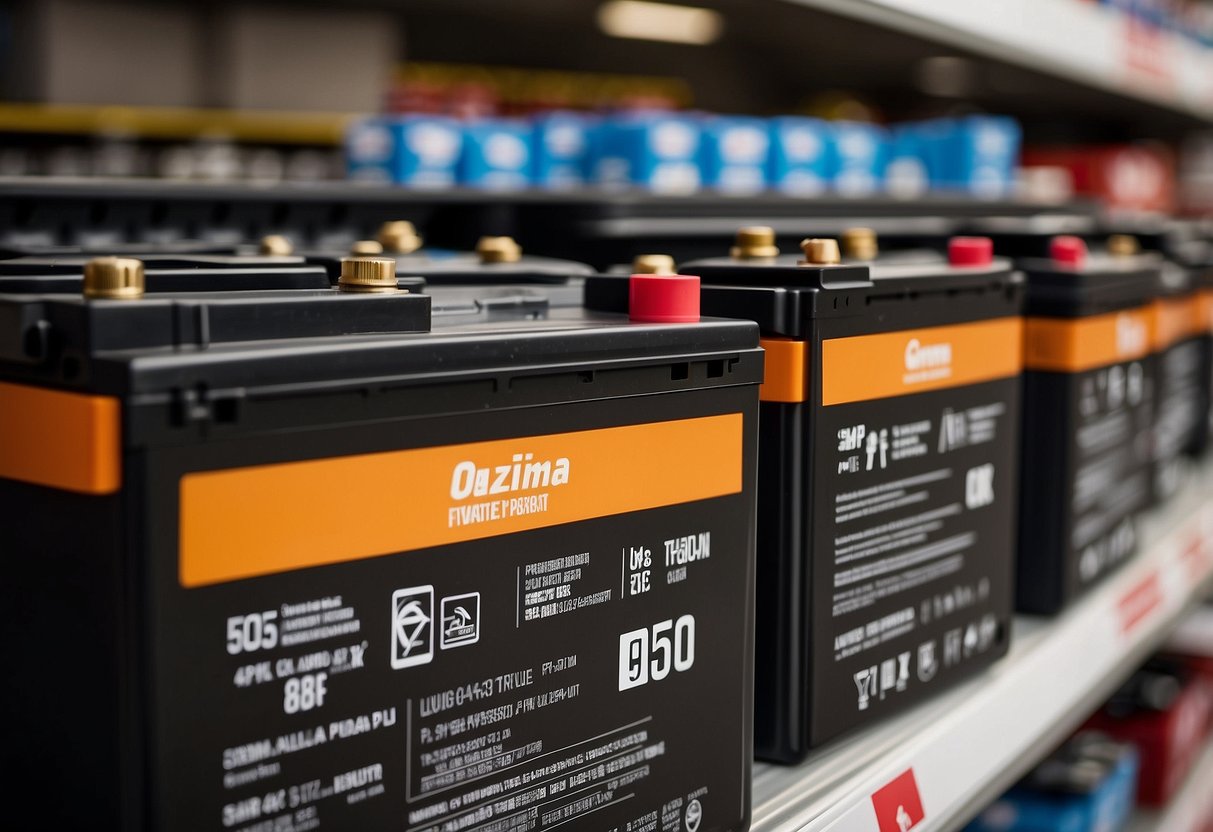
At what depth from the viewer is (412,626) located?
0.51m

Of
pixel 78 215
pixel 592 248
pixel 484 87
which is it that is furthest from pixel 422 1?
pixel 78 215

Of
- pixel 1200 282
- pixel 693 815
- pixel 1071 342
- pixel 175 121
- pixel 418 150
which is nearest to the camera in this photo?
pixel 693 815

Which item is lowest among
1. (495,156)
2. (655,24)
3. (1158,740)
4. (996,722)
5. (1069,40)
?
(1158,740)

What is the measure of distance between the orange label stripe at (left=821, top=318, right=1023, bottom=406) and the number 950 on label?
17 cm

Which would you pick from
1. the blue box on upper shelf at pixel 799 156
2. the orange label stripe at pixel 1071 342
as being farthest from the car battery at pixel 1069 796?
the blue box on upper shelf at pixel 799 156

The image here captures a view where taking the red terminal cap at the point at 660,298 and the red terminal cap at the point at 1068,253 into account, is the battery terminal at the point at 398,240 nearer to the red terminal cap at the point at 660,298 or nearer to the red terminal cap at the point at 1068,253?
the red terminal cap at the point at 660,298

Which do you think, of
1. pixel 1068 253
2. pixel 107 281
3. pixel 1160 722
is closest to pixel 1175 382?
pixel 1068 253

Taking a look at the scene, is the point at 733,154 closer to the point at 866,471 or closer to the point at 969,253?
the point at 969,253

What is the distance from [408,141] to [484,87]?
4.76 ft

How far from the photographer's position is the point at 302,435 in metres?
0.46

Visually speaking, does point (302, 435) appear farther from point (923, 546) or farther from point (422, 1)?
point (422, 1)

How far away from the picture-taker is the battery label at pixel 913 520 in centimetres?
76

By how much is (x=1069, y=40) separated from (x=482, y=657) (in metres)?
1.35

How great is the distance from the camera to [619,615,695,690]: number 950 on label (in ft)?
1.97
